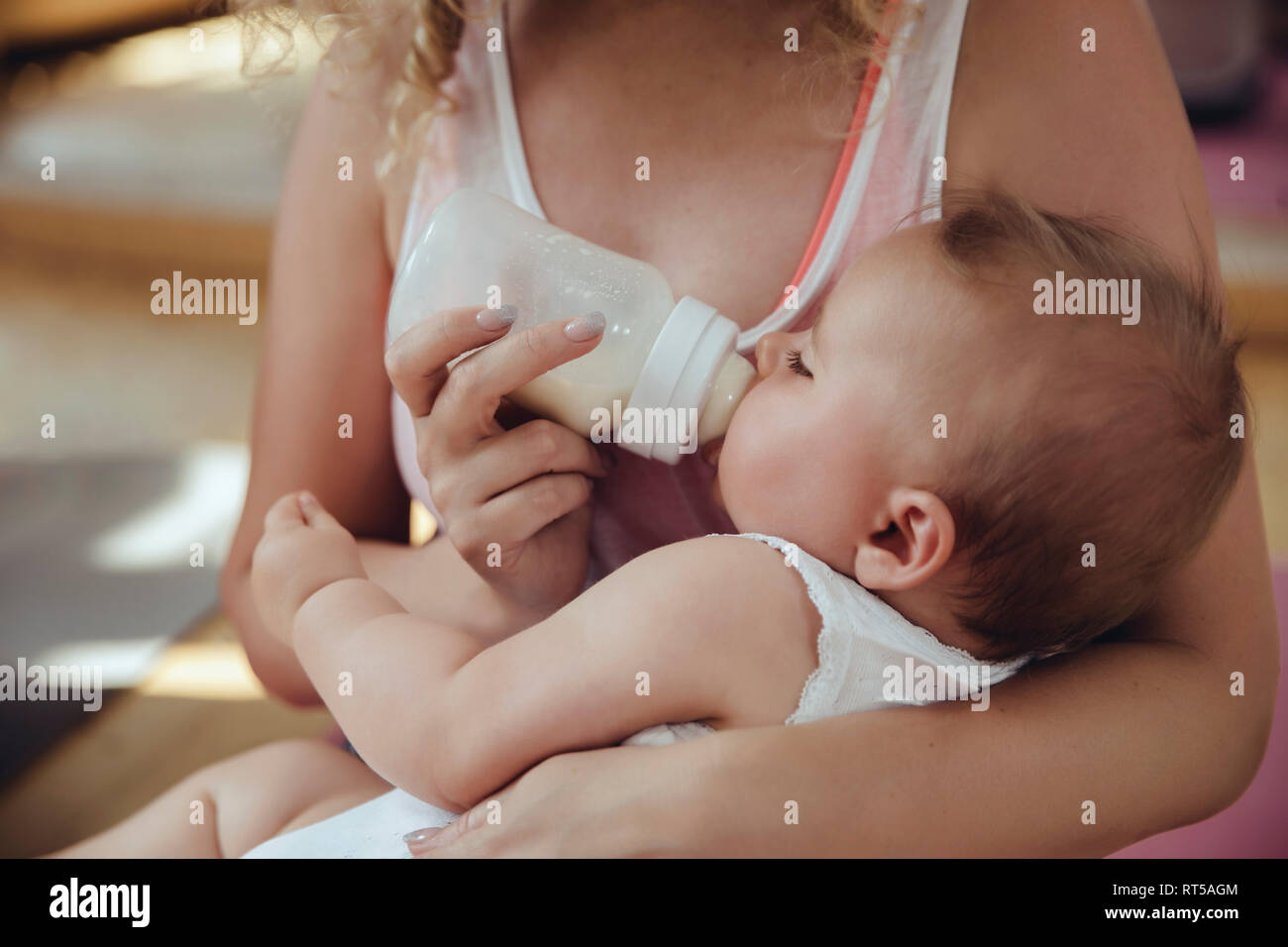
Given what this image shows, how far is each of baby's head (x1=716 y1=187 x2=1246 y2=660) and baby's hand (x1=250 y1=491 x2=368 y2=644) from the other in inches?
11.6

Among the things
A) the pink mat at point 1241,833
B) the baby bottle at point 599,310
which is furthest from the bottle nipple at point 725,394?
the pink mat at point 1241,833

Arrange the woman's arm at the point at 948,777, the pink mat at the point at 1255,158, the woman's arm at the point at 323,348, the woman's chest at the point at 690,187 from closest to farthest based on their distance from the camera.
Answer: the woman's arm at the point at 948,777 → the woman's chest at the point at 690,187 → the woman's arm at the point at 323,348 → the pink mat at the point at 1255,158

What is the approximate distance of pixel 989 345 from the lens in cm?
62

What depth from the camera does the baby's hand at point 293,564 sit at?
0.76 m

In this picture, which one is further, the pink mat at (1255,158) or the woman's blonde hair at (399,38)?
the pink mat at (1255,158)

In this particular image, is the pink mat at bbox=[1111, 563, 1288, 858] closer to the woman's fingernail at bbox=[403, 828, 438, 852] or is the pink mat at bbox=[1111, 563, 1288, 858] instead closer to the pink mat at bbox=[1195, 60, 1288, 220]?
the woman's fingernail at bbox=[403, 828, 438, 852]

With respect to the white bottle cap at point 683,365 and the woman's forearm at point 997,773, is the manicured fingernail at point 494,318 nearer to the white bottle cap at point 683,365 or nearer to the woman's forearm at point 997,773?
the white bottle cap at point 683,365

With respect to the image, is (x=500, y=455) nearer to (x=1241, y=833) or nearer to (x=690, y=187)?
(x=690, y=187)

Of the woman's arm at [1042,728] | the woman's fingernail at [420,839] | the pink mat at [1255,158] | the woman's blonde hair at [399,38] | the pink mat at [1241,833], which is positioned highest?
the pink mat at [1255,158]

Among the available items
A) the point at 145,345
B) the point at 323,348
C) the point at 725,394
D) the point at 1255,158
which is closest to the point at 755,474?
the point at 725,394

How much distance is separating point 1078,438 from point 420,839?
0.45 m

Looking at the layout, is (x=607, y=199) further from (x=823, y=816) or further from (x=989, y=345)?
(x=823, y=816)

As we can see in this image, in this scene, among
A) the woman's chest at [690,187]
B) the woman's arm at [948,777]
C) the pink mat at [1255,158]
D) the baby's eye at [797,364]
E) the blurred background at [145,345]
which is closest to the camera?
the woman's arm at [948,777]

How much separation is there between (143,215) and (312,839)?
2.42 meters
